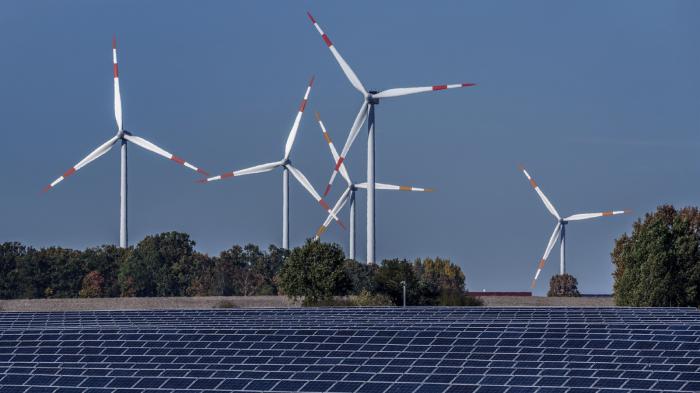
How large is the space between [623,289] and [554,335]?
254 ft

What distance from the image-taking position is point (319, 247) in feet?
496

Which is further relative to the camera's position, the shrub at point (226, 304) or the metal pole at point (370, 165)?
the shrub at point (226, 304)

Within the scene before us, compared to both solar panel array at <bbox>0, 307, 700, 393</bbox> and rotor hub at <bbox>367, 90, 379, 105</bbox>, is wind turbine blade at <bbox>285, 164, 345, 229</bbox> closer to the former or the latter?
rotor hub at <bbox>367, 90, 379, 105</bbox>

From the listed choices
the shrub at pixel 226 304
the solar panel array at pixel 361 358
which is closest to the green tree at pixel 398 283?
the shrub at pixel 226 304

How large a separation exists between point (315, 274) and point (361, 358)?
8329 centimetres

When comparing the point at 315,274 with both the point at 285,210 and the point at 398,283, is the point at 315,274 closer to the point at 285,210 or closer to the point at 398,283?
the point at 398,283

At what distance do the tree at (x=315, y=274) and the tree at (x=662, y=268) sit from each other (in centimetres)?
2875

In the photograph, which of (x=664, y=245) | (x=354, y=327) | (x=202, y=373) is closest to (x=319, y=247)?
(x=664, y=245)

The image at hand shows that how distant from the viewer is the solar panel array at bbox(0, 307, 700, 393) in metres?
60.3

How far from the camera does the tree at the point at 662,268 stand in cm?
14012

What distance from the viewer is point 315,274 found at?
149 m

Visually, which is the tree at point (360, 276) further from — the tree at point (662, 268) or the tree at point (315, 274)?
the tree at point (662, 268)

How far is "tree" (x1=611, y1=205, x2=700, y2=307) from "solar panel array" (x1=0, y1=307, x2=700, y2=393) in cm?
6633

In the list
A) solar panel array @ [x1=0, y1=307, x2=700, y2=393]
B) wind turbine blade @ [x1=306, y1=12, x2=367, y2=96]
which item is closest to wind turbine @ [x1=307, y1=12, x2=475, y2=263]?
wind turbine blade @ [x1=306, y1=12, x2=367, y2=96]
